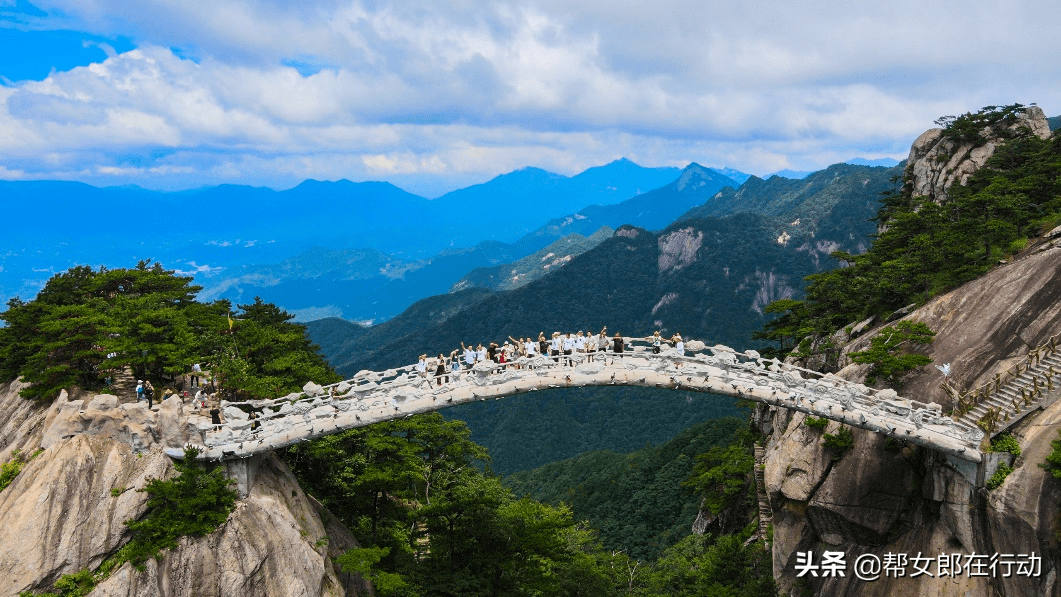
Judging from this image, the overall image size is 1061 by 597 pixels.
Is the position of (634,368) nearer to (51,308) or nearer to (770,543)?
(770,543)

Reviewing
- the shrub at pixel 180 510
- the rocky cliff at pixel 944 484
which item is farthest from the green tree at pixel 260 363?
the rocky cliff at pixel 944 484

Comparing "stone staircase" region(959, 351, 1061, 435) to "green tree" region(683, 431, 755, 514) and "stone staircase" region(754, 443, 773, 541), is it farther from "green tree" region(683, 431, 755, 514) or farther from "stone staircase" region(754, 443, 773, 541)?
"green tree" region(683, 431, 755, 514)

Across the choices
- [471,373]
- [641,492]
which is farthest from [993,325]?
[641,492]

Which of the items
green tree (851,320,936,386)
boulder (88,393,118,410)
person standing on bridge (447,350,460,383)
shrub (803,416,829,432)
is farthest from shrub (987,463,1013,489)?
boulder (88,393,118,410)

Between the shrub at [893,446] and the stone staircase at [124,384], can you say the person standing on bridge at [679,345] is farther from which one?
the stone staircase at [124,384]

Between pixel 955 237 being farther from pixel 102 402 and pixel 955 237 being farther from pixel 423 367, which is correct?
pixel 102 402

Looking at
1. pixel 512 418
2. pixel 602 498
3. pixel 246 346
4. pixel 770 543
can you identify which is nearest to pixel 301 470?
pixel 246 346
